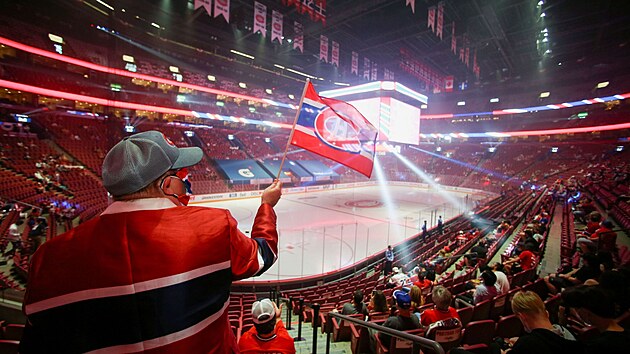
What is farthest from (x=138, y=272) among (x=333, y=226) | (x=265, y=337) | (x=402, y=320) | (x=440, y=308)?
(x=333, y=226)

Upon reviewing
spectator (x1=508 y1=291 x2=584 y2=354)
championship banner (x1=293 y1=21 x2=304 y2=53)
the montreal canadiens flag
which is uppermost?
championship banner (x1=293 y1=21 x2=304 y2=53)

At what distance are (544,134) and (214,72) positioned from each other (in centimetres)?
4659

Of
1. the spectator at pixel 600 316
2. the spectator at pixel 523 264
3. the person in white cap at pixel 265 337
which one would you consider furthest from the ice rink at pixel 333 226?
the spectator at pixel 600 316

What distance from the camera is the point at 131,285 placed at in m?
0.97

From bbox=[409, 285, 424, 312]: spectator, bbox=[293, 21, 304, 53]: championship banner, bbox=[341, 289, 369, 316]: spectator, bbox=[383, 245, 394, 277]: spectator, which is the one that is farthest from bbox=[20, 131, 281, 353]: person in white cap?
bbox=[293, 21, 304, 53]: championship banner

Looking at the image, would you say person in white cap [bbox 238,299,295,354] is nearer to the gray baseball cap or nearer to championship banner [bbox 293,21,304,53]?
the gray baseball cap

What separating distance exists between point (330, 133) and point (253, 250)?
386 cm

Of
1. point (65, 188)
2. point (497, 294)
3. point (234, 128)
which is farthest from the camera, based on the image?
point (234, 128)

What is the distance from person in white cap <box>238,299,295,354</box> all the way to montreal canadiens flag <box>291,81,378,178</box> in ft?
9.18

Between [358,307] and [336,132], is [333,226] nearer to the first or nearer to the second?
[336,132]

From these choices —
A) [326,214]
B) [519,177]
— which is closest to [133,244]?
[326,214]

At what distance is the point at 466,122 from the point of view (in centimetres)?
4781

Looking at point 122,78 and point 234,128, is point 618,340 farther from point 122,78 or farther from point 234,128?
point 234,128

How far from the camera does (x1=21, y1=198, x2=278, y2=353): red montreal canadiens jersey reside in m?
0.94
